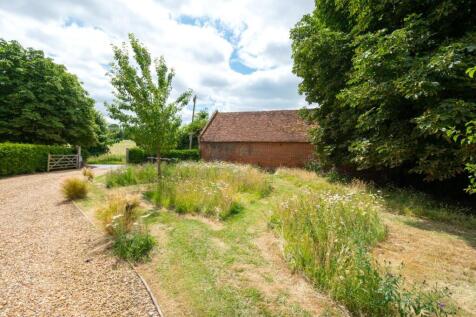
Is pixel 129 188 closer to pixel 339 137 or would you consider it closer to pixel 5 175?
pixel 5 175

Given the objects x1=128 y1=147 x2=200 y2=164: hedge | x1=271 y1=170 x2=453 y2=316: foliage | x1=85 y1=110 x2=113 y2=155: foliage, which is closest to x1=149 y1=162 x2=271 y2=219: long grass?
x1=271 y1=170 x2=453 y2=316: foliage

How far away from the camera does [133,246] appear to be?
471 centimetres

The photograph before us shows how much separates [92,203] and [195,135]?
939 inches

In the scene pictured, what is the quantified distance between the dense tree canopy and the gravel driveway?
26.4 feet

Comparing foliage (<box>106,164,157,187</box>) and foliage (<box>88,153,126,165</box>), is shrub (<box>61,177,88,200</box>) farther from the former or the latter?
foliage (<box>88,153,126,165</box>)

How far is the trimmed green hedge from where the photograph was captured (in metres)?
13.5

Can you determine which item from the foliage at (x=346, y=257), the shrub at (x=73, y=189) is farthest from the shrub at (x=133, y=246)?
the shrub at (x=73, y=189)

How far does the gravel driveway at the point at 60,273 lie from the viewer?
3.31 meters

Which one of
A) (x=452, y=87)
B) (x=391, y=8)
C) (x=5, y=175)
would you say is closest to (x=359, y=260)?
(x=452, y=87)

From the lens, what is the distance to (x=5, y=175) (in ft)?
45.5

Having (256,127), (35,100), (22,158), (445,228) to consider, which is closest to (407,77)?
(445,228)

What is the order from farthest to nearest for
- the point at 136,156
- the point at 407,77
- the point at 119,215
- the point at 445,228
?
the point at 136,156 → the point at 407,77 → the point at 445,228 → the point at 119,215

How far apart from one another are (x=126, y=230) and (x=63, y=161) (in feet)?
58.2

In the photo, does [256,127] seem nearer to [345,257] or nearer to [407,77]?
[407,77]
